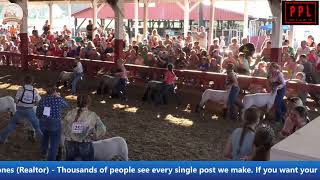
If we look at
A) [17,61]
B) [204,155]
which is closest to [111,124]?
[204,155]

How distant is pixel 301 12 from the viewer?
1025 centimetres

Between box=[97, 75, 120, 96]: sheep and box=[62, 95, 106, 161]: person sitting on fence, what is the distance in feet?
28.9

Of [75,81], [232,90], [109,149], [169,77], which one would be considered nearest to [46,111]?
[109,149]

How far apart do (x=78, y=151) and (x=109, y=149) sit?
0.91 meters

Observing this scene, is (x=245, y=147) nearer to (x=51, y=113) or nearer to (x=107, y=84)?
(x=51, y=113)

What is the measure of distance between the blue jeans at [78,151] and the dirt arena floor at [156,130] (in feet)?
8.56

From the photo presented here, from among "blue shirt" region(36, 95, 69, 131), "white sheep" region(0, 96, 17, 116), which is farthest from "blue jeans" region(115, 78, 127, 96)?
"blue shirt" region(36, 95, 69, 131)

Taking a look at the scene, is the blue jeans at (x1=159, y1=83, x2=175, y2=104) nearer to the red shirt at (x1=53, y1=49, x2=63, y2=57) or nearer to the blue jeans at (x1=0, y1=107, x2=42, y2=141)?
the blue jeans at (x1=0, y1=107, x2=42, y2=141)

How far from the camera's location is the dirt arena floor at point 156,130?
30.6 feet

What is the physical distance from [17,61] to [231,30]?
16881 millimetres

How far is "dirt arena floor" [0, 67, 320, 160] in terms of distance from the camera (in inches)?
368

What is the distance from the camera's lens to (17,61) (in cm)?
2258

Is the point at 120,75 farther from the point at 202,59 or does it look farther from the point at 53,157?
the point at 53,157

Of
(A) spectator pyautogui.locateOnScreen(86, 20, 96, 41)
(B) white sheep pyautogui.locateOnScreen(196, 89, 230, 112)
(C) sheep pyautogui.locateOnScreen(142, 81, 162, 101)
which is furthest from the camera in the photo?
(A) spectator pyautogui.locateOnScreen(86, 20, 96, 41)
